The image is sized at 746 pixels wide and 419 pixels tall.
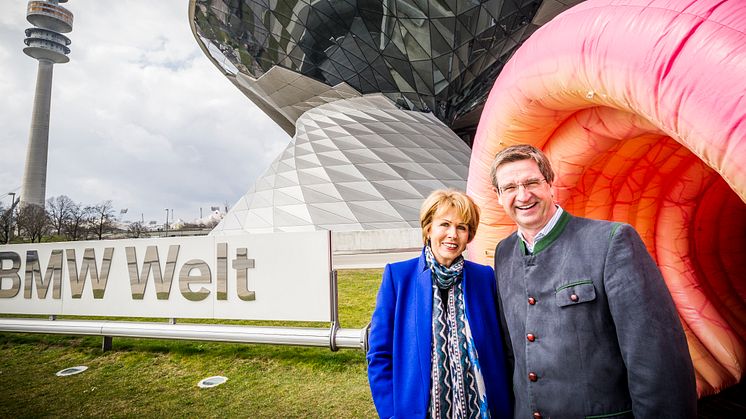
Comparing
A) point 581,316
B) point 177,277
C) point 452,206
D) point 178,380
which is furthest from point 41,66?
point 581,316

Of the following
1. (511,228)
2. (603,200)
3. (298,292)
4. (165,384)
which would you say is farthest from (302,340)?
(603,200)

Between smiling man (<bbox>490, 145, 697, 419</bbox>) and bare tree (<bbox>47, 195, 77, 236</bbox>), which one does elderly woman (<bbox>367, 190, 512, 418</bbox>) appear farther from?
bare tree (<bbox>47, 195, 77, 236</bbox>)

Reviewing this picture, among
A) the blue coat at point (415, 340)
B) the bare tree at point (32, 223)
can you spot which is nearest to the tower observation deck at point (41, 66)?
the bare tree at point (32, 223)

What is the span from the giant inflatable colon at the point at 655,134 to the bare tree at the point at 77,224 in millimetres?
46007

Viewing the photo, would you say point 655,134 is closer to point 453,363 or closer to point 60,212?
point 453,363

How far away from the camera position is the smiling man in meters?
1.10

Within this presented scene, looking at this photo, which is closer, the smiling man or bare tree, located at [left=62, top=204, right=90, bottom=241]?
the smiling man

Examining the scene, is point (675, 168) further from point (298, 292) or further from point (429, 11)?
point (429, 11)

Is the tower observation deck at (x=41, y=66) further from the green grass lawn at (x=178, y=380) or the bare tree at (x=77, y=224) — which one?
the green grass lawn at (x=178, y=380)

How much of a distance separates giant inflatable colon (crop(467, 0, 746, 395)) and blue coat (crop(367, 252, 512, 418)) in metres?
0.97

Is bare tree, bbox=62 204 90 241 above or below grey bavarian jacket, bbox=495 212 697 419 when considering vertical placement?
above

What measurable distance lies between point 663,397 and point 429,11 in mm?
20728

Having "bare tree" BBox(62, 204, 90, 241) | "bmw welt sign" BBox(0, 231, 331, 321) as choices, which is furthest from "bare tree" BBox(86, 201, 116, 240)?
"bmw welt sign" BBox(0, 231, 331, 321)

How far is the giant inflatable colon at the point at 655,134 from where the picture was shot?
1.18 m
